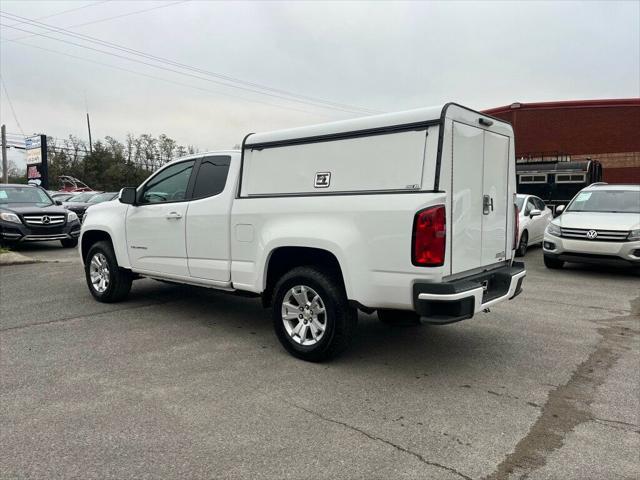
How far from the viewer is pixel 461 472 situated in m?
2.80

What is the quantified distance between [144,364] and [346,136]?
2.69 m

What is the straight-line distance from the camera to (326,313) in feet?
14.0

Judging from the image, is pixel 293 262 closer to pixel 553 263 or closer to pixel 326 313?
pixel 326 313

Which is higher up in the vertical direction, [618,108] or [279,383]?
[618,108]

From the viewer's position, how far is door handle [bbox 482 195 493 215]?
4.41 m

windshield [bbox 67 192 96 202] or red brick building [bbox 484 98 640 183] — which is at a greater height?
red brick building [bbox 484 98 640 183]

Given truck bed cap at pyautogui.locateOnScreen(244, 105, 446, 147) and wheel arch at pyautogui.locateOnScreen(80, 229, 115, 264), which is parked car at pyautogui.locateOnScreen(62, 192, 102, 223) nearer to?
wheel arch at pyautogui.locateOnScreen(80, 229, 115, 264)

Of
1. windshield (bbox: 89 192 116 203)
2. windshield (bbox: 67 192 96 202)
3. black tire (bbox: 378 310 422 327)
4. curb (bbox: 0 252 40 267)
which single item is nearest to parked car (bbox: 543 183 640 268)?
black tire (bbox: 378 310 422 327)

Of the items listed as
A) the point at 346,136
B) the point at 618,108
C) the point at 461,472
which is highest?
the point at 618,108

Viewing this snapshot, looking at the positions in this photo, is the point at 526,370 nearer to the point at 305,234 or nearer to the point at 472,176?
the point at 472,176

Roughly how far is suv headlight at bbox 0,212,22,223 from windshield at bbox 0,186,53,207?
773 millimetres

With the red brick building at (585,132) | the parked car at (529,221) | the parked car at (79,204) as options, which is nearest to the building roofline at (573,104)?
the red brick building at (585,132)

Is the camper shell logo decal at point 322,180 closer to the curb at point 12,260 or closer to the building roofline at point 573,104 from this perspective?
the curb at point 12,260

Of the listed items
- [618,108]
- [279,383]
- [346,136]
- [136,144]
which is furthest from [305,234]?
[136,144]
